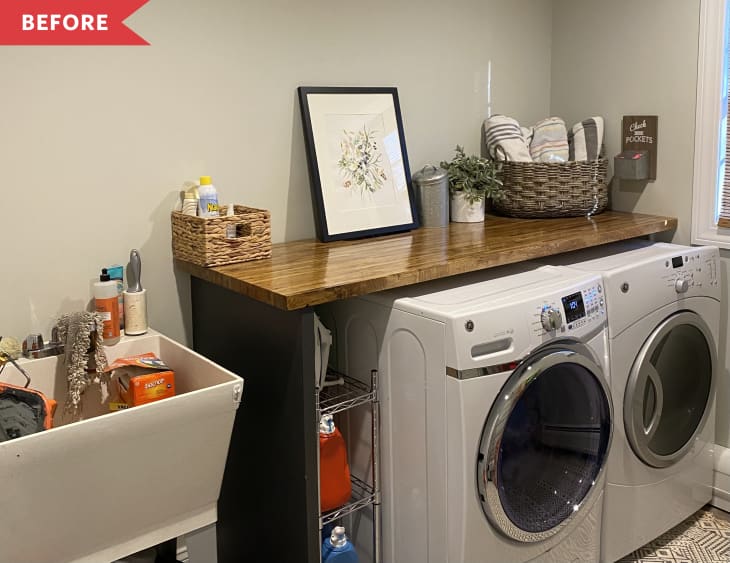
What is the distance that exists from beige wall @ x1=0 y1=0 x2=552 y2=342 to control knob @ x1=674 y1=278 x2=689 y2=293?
0.94 metres

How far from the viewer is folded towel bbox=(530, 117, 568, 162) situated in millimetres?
2725

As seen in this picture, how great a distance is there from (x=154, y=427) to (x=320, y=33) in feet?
4.23

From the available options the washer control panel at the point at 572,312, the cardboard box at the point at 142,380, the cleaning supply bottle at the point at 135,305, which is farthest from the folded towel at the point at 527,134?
the cardboard box at the point at 142,380

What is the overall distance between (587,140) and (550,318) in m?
1.09

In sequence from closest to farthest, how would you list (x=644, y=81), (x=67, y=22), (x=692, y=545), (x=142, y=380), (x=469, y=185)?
(x=142, y=380), (x=67, y=22), (x=692, y=545), (x=469, y=185), (x=644, y=81)

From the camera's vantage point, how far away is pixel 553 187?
262 cm

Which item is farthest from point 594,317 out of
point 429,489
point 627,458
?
point 429,489

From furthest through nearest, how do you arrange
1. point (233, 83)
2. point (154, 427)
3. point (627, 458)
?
point (627, 458), point (233, 83), point (154, 427)

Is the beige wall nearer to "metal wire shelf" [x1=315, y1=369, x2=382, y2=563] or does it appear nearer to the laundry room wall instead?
"metal wire shelf" [x1=315, y1=369, x2=382, y2=563]

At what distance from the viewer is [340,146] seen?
233 cm

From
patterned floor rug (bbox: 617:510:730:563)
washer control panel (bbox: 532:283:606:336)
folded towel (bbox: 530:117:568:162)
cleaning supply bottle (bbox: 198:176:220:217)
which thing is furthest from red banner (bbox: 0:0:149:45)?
patterned floor rug (bbox: 617:510:730:563)

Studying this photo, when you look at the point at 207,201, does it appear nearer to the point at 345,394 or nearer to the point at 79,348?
the point at 79,348

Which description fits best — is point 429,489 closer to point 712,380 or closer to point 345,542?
point 345,542

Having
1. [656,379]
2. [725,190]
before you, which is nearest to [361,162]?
[656,379]
